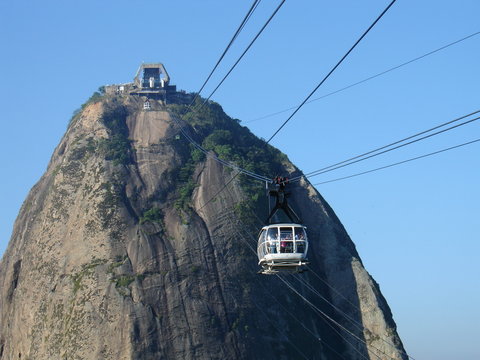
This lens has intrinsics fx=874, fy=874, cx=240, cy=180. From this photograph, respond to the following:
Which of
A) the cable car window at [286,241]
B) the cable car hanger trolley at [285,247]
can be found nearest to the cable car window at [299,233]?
the cable car hanger trolley at [285,247]

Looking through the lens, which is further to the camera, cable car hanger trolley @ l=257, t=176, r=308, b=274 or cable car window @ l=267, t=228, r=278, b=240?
cable car window @ l=267, t=228, r=278, b=240

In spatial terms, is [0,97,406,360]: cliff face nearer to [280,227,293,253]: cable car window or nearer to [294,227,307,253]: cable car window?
[280,227,293,253]: cable car window

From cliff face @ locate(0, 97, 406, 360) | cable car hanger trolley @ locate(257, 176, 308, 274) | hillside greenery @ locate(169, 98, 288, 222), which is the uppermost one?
hillside greenery @ locate(169, 98, 288, 222)

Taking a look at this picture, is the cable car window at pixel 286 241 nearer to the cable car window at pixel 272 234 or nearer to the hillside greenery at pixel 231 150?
the cable car window at pixel 272 234

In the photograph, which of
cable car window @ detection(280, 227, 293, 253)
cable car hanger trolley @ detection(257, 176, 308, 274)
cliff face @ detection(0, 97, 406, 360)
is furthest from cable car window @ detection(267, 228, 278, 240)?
cliff face @ detection(0, 97, 406, 360)

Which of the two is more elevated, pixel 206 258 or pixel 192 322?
pixel 206 258

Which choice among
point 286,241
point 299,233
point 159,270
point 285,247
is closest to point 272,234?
point 286,241

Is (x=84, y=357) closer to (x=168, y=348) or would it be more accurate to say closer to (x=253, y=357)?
(x=168, y=348)

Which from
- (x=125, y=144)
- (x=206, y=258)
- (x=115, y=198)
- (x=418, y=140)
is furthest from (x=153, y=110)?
(x=418, y=140)

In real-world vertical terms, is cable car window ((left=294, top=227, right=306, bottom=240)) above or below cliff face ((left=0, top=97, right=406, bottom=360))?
below
